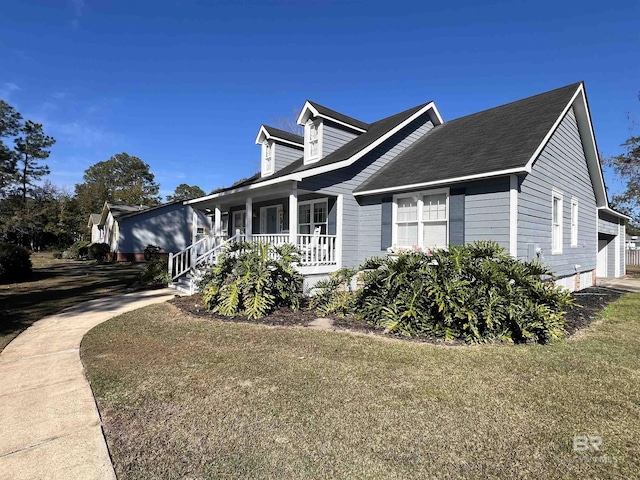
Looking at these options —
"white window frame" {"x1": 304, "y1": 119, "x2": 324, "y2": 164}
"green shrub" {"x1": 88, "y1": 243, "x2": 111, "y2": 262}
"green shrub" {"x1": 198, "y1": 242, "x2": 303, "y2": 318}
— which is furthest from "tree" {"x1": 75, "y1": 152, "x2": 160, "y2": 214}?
"green shrub" {"x1": 198, "y1": 242, "x2": 303, "y2": 318}

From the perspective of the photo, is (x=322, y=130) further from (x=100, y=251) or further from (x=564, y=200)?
(x=100, y=251)

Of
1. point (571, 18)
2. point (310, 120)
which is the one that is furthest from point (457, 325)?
point (571, 18)

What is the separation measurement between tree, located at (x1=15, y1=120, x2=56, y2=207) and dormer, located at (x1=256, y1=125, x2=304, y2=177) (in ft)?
119

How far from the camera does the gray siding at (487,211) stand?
7512mm

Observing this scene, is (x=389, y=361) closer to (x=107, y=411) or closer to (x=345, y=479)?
(x=345, y=479)

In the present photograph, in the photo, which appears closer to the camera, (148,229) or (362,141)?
(362,141)

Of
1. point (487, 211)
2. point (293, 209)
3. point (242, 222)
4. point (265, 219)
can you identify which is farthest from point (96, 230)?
point (487, 211)

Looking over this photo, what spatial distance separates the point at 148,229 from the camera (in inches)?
989

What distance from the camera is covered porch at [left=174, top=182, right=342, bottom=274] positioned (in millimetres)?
9664

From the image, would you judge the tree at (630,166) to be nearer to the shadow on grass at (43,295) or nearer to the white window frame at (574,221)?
the white window frame at (574,221)

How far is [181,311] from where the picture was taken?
7512 mm

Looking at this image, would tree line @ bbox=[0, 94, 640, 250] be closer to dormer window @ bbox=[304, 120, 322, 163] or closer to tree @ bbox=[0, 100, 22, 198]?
tree @ bbox=[0, 100, 22, 198]

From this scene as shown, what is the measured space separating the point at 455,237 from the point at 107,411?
7.65m

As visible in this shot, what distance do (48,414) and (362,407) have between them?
2.94 meters
